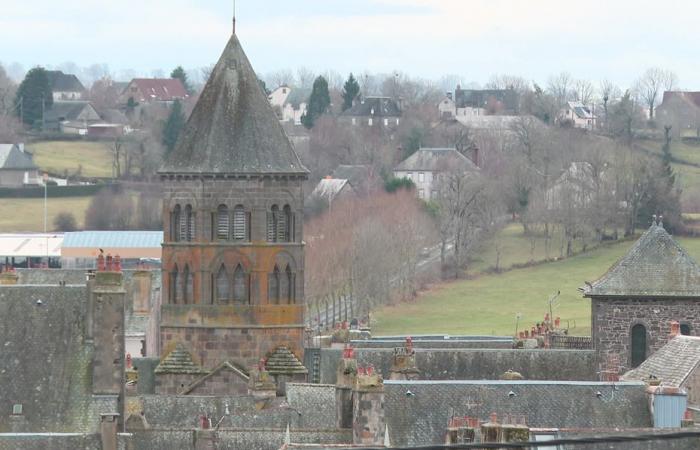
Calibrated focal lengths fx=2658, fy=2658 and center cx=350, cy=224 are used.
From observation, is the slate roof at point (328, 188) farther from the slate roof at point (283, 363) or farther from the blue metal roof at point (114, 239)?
the slate roof at point (283, 363)

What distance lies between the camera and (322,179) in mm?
191500

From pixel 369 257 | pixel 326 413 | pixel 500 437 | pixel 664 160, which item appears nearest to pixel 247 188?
pixel 326 413

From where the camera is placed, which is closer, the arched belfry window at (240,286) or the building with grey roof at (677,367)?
the building with grey roof at (677,367)

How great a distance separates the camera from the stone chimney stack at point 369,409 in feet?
172

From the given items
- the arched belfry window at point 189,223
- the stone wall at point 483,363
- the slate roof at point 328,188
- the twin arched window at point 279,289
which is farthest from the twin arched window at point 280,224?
the slate roof at point 328,188

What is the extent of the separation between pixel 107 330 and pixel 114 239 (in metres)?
85.6

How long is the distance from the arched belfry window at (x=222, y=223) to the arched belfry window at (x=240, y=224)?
21cm

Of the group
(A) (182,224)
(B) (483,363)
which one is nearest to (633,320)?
(B) (483,363)

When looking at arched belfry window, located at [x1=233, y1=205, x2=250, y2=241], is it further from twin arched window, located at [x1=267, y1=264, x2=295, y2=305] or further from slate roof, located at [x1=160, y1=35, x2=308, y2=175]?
twin arched window, located at [x1=267, y1=264, x2=295, y2=305]

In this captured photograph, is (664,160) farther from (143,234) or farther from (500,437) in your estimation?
Answer: (500,437)

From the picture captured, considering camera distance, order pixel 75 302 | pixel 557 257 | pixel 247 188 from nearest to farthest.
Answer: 1. pixel 75 302
2. pixel 247 188
3. pixel 557 257

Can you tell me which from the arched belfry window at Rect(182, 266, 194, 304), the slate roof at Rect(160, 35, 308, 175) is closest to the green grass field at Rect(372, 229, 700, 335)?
the slate roof at Rect(160, 35, 308, 175)

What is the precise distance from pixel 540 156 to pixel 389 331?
68279 mm

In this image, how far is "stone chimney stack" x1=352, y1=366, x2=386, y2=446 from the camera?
52375 millimetres
